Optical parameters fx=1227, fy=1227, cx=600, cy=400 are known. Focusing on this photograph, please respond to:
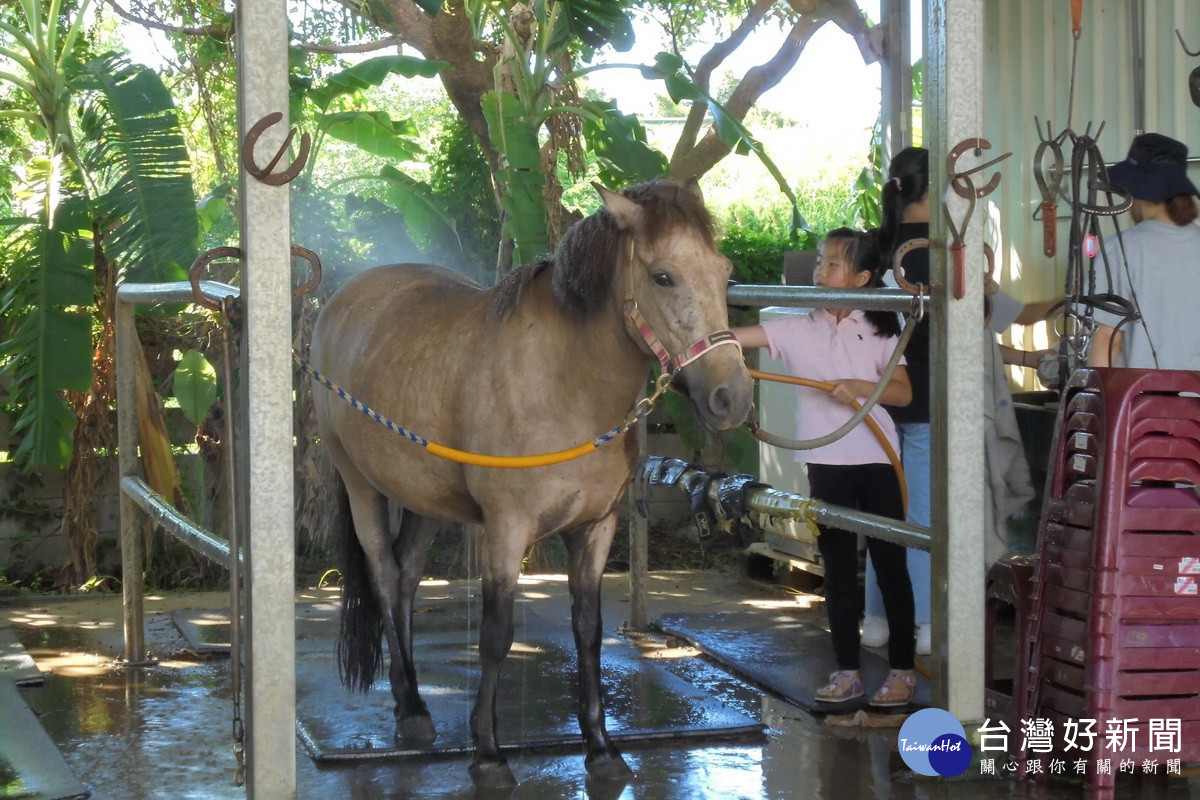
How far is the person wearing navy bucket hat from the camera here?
145 inches

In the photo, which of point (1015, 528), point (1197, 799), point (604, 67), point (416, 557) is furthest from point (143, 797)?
point (604, 67)

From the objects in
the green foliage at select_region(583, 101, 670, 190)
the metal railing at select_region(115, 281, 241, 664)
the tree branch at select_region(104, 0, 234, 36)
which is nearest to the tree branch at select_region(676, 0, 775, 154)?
the green foliage at select_region(583, 101, 670, 190)

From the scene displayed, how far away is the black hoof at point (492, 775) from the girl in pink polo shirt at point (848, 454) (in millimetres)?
1253

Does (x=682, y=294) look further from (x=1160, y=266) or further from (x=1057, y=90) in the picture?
(x=1057, y=90)

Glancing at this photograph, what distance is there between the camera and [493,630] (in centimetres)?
353

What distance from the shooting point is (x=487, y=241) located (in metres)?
8.07

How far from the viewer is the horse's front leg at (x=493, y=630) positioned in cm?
345

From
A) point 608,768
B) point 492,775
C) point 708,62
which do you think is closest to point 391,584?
point 492,775

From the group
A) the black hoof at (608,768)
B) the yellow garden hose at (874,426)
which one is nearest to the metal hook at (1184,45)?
the yellow garden hose at (874,426)

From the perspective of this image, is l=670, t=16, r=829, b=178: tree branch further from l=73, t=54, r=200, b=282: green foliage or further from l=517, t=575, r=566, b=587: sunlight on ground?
l=73, t=54, r=200, b=282: green foliage

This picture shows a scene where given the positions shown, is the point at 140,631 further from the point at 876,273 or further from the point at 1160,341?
the point at 1160,341

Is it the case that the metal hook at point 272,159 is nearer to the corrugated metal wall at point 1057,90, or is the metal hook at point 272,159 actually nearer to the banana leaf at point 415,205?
the corrugated metal wall at point 1057,90

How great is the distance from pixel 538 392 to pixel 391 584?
1.20 metres

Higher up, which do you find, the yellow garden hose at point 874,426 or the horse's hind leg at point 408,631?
the yellow garden hose at point 874,426
